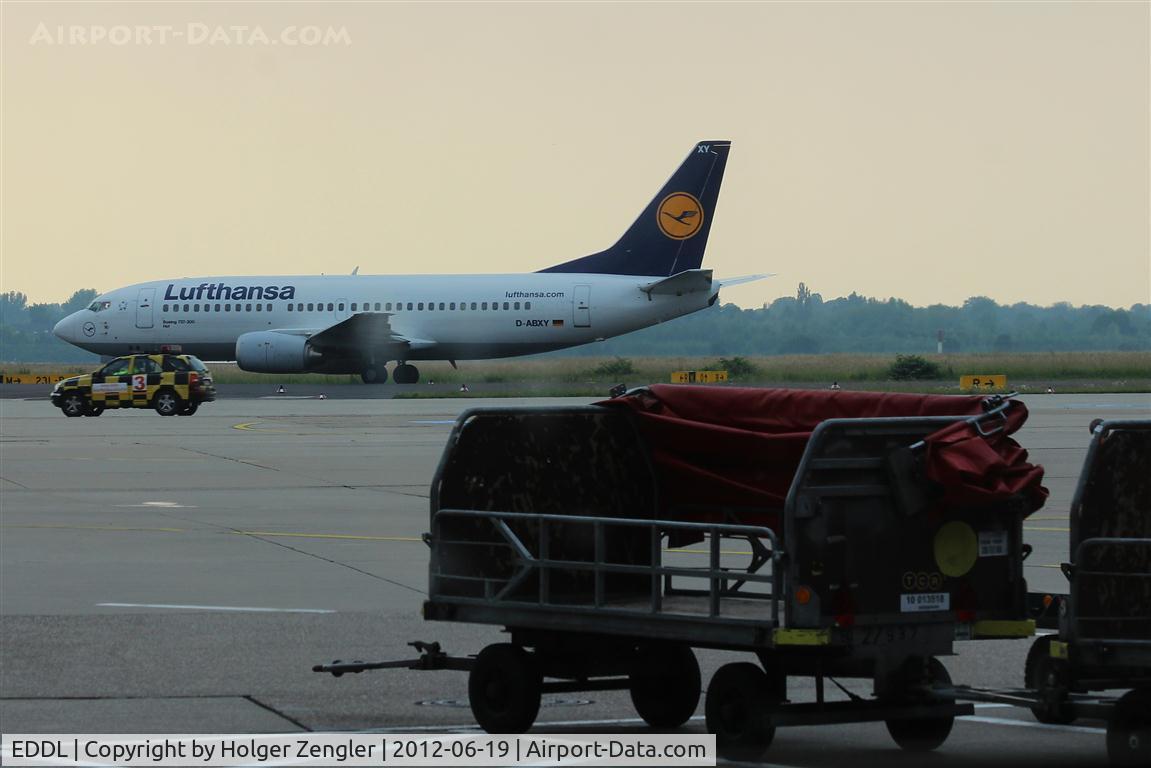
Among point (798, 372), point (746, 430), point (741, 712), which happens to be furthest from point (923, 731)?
point (798, 372)

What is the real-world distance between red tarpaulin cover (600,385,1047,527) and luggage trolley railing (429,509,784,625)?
1.29 ft

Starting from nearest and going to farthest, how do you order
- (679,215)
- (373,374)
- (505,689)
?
(505,689) → (679,215) → (373,374)

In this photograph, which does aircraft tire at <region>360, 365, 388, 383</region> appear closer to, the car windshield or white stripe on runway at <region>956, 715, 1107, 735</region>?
the car windshield

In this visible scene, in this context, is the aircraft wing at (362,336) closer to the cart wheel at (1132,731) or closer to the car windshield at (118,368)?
the car windshield at (118,368)

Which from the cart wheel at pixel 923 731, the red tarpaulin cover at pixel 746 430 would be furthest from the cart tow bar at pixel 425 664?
the cart wheel at pixel 923 731

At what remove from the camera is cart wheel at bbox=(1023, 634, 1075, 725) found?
802cm

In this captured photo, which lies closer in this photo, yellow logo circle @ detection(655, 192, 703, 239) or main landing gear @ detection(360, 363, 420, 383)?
yellow logo circle @ detection(655, 192, 703, 239)

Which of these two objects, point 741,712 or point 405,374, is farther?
point 405,374

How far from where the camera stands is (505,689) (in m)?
9.02

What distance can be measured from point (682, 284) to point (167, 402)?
18.2m

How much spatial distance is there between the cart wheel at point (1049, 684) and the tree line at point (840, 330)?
167 ft

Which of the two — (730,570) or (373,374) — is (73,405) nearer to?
(373,374)

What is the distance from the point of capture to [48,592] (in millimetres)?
14219

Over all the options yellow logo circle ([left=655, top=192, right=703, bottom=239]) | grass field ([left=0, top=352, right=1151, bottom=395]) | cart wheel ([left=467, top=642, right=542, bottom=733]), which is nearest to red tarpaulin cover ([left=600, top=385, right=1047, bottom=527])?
cart wheel ([left=467, top=642, right=542, bottom=733])
